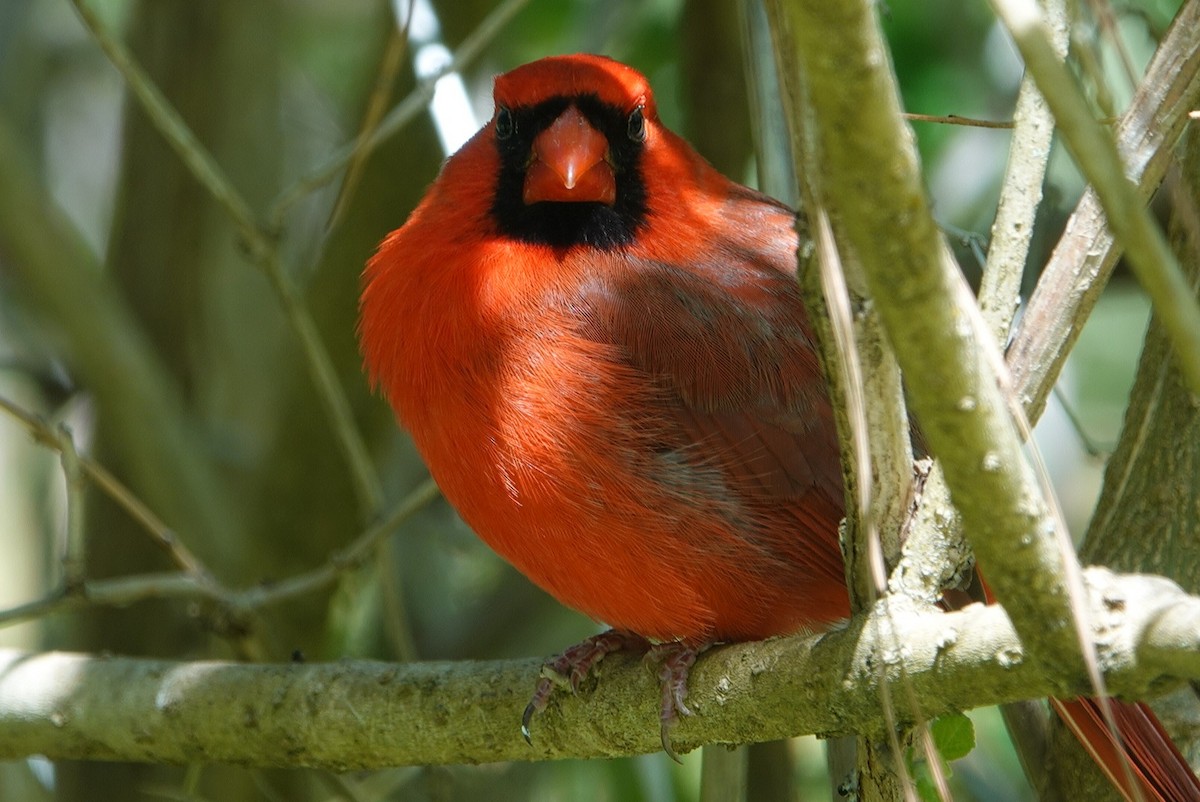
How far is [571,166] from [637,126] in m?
0.26

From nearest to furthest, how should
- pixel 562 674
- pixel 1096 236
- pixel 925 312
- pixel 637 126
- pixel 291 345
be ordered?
pixel 925 312 → pixel 1096 236 → pixel 562 674 → pixel 637 126 → pixel 291 345

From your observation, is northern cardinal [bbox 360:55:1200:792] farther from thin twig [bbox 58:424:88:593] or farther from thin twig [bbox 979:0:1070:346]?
thin twig [bbox 979:0:1070:346]

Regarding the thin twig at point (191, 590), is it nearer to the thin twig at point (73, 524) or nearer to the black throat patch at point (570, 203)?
the thin twig at point (73, 524)

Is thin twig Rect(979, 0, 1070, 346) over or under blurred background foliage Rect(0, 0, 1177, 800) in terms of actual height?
under

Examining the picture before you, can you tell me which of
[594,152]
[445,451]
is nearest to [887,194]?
[445,451]

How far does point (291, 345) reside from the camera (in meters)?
3.84

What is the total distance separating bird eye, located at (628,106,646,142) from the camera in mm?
2775

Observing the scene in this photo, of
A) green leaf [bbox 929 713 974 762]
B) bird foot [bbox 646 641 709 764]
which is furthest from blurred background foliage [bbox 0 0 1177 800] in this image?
green leaf [bbox 929 713 974 762]

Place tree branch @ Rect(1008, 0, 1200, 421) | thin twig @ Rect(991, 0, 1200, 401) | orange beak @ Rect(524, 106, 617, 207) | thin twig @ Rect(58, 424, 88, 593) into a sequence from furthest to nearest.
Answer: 1. orange beak @ Rect(524, 106, 617, 207)
2. thin twig @ Rect(58, 424, 88, 593)
3. tree branch @ Rect(1008, 0, 1200, 421)
4. thin twig @ Rect(991, 0, 1200, 401)

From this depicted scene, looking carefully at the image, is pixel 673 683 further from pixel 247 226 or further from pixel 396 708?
pixel 247 226

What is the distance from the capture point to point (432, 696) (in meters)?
2.38

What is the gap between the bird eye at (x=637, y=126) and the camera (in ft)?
9.11

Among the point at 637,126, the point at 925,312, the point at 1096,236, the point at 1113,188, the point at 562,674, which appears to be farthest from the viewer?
the point at 637,126

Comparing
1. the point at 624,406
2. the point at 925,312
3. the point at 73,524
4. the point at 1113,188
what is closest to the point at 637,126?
the point at 624,406
